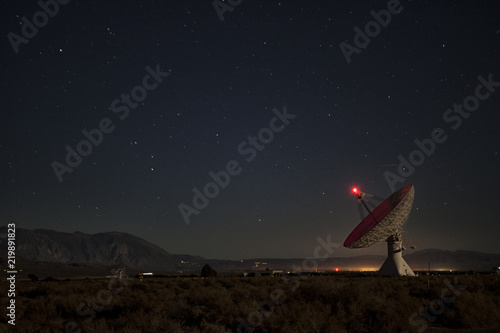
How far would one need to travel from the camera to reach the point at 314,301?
50.1 ft

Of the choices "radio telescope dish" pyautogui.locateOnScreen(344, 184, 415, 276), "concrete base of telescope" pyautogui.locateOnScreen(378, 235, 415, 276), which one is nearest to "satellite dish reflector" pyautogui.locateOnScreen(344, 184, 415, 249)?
"radio telescope dish" pyautogui.locateOnScreen(344, 184, 415, 276)

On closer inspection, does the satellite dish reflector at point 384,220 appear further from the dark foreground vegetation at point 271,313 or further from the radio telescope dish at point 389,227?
the dark foreground vegetation at point 271,313

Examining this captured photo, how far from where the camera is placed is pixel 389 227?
47.0 m

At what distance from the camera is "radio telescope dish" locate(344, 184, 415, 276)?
1802 inches

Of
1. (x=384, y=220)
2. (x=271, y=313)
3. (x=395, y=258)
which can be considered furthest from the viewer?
(x=395, y=258)

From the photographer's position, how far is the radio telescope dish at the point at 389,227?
150 feet

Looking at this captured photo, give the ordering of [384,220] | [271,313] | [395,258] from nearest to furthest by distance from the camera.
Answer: [271,313]
[384,220]
[395,258]

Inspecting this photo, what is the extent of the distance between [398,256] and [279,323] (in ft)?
144

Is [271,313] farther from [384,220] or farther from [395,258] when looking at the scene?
[395,258]

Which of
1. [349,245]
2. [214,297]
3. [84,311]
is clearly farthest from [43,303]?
[349,245]

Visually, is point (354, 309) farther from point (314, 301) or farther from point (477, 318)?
point (477, 318)

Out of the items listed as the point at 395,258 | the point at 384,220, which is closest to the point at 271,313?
the point at 384,220

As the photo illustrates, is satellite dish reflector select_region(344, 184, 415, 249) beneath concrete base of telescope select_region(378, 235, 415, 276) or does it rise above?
above

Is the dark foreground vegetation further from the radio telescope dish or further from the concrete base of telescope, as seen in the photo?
the concrete base of telescope
